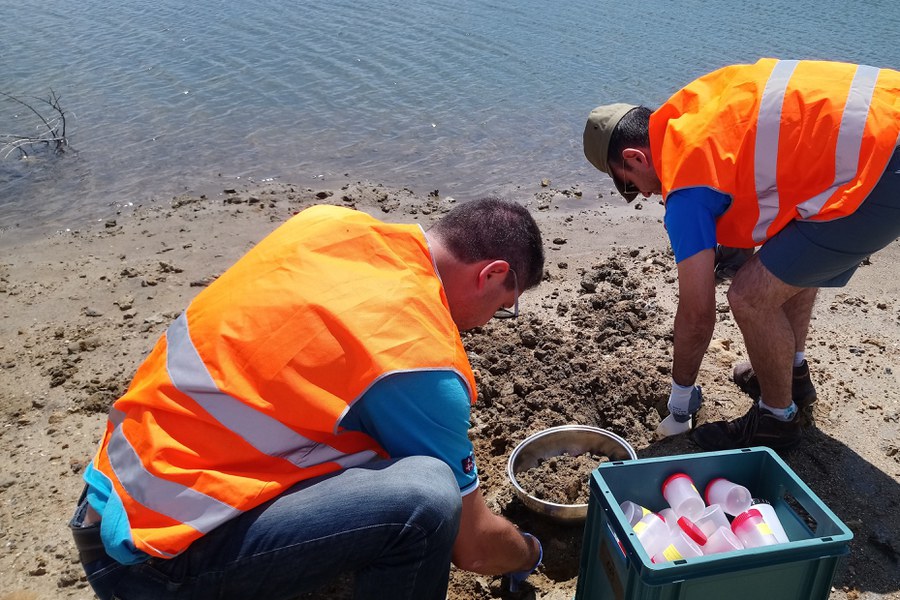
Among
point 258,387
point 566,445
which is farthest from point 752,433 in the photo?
point 258,387

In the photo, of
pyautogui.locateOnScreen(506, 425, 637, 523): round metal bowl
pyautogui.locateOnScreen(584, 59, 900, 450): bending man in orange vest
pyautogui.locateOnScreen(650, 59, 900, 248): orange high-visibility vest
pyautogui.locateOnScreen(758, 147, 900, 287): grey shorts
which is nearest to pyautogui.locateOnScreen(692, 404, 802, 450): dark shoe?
pyautogui.locateOnScreen(584, 59, 900, 450): bending man in orange vest

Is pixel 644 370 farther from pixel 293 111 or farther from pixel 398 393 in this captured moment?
pixel 293 111

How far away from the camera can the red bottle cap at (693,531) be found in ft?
6.89

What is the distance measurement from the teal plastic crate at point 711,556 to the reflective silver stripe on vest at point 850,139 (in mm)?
999

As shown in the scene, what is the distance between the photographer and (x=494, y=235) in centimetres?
213

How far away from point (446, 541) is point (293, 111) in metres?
7.28

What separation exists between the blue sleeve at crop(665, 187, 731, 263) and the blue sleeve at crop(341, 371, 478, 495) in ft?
4.38

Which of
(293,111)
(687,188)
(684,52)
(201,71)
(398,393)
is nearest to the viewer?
(398,393)

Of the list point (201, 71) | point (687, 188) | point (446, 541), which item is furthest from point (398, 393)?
point (201, 71)

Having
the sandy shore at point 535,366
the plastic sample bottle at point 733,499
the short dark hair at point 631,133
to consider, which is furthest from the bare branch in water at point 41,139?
the plastic sample bottle at point 733,499

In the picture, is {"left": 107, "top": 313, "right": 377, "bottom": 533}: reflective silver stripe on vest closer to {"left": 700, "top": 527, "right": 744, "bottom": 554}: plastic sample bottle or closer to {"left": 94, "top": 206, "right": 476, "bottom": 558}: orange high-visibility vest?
{"left": 94, "top": 206, "right": 476, "bottom": 558}: orange high-visibility vest

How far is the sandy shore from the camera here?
2.75 m

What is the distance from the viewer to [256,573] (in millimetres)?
1817

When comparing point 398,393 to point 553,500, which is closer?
point 398,393
